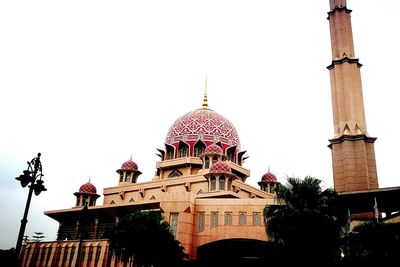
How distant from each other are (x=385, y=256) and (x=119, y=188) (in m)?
28.7

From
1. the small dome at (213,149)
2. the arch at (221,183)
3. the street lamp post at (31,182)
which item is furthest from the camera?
the small dome at (213,149)

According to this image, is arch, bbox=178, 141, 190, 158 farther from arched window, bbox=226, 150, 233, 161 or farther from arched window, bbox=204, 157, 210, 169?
arched window, bbox=226, 150, 233, 161

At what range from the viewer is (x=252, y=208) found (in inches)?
1025

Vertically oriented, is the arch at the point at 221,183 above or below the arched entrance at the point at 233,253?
above

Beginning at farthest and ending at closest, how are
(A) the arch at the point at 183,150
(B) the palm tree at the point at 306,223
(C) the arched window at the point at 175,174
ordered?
(A) the arch at the point at 183,150 < (C) the arched window at the point at 175,174 < (B) the palm tree at the point at 306,223

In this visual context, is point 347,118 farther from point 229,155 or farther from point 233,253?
point 233,253

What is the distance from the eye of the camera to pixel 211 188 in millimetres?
32031

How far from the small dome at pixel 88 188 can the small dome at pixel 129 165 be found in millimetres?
3463

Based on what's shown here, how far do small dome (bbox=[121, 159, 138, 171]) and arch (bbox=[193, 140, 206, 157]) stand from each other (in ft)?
20.9

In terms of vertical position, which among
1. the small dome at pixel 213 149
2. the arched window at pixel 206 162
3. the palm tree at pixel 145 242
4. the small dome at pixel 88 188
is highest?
the small dome at pixel 213 149

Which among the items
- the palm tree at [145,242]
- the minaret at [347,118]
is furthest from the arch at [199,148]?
the palm tree at [145,242]

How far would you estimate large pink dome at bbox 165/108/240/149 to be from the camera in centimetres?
4009

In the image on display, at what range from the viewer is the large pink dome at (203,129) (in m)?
40.1

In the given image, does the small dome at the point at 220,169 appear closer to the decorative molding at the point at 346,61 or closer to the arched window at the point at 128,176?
the arched window at the point at 128,176
